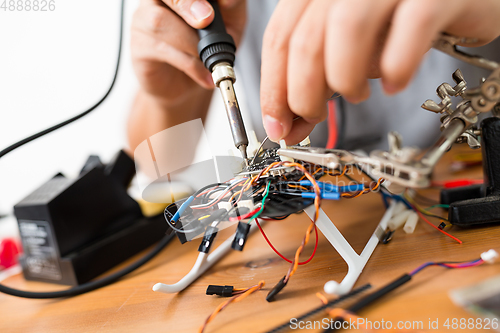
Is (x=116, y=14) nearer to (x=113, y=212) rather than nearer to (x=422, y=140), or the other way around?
(x=113, y=212)

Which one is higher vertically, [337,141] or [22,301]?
[337,141]

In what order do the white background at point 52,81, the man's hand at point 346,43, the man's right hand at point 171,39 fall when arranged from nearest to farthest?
the man's hand at point 346,43
the man's right hand at point 171,39
the white background at point 52,81

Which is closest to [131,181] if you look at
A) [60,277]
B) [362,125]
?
[60,277]

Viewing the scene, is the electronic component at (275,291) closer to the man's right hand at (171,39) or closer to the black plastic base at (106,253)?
the black plastic base at (106,253)

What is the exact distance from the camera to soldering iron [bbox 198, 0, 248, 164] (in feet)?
1.30

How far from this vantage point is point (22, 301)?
42 centimetres

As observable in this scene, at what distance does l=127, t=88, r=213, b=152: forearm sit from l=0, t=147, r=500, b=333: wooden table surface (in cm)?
53

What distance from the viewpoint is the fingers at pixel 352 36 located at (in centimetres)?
23

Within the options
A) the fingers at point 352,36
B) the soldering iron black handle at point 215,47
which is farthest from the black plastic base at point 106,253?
the fingers at point 352,36

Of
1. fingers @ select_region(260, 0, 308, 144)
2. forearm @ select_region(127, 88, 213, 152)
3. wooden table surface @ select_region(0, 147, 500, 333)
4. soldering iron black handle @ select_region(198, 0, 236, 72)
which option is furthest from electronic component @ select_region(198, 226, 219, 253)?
forearm @ select_region(127, 88, 213, 152)

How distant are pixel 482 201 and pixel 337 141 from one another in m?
0.52

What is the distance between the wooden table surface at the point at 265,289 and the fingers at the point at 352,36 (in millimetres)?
198

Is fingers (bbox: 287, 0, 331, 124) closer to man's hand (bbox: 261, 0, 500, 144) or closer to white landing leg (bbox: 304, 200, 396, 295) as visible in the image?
man's hand (bbox: 261, 0, 500, 144)

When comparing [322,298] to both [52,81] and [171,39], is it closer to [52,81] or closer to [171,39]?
[171,39]
